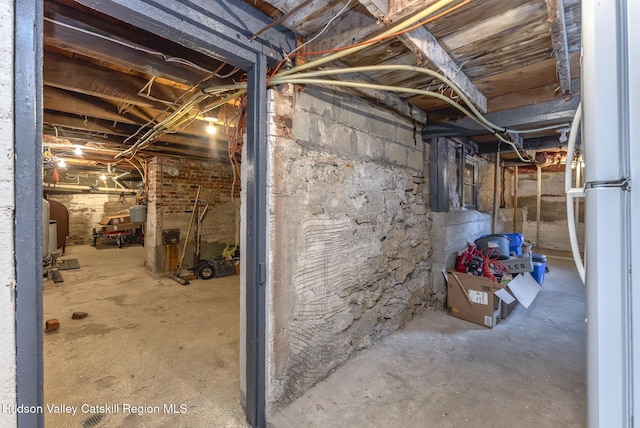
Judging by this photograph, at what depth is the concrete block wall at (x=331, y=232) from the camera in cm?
167

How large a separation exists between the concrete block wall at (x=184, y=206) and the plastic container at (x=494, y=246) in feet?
11.8

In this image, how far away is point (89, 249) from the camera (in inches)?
308

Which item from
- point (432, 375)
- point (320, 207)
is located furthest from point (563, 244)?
point (320, 207)

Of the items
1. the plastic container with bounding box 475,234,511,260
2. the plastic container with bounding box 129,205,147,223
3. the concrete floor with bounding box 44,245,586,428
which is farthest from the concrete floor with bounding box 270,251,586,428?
the plastic container with bounding box 129,205,147,223

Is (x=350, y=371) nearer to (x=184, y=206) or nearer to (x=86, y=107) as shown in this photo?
(x=86, y=107)

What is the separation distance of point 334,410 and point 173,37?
2164 millimetres

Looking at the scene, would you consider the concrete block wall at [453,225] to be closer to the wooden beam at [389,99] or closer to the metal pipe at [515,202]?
the wooden beam at [389,99]

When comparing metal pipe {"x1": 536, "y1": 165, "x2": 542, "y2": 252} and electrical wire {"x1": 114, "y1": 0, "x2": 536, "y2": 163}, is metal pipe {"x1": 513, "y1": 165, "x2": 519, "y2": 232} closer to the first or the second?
metal pipe {"x1": 536, "y1": 165, "x2": 542, "y2": 252}

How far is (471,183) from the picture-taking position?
4.41 metres

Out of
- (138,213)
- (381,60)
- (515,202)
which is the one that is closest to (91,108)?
(381,60)

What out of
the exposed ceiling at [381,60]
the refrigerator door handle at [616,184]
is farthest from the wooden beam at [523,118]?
the refrigerator door handle at [616,184]

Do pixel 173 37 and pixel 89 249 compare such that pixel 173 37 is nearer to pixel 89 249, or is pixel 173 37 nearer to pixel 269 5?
pixel 269 5

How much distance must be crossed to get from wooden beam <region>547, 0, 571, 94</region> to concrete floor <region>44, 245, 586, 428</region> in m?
2.08

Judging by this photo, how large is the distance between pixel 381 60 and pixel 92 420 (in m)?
2.84
